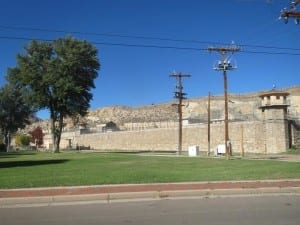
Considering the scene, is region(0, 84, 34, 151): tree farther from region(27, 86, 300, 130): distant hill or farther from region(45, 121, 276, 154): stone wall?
region(27, 86, 300, 130): distant hill

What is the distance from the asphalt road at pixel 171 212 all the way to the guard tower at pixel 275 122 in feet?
104

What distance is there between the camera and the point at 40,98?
61.6 m

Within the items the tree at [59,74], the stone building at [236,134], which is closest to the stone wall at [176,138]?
the stone building at [236,134]

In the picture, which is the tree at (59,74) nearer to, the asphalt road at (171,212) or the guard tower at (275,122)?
the guard tower at (275,122)

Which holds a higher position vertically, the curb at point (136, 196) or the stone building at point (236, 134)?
the stone building at point (236, 134)

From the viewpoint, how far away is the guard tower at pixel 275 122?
1807 inches

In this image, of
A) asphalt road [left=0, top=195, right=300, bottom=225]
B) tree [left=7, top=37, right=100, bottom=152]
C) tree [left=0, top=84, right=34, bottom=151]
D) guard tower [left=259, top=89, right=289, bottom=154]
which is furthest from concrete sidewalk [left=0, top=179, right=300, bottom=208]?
tree [left=0, top=84, right=34, bottom=151]

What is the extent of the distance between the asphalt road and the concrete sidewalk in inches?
32.8

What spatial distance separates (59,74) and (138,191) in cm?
4642

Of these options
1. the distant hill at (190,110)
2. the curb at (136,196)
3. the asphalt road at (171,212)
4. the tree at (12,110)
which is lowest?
the asphalt road at (171,212)

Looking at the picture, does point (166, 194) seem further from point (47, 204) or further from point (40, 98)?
point (40, 98)

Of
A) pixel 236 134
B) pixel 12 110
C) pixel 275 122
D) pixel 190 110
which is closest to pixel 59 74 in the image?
pixel 236 134

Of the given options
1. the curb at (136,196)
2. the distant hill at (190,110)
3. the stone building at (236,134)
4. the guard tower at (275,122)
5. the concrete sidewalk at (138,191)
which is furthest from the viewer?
the distant hill at (190,110)

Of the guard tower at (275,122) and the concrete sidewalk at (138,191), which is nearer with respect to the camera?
the concrete sidewalk at (138,191)
